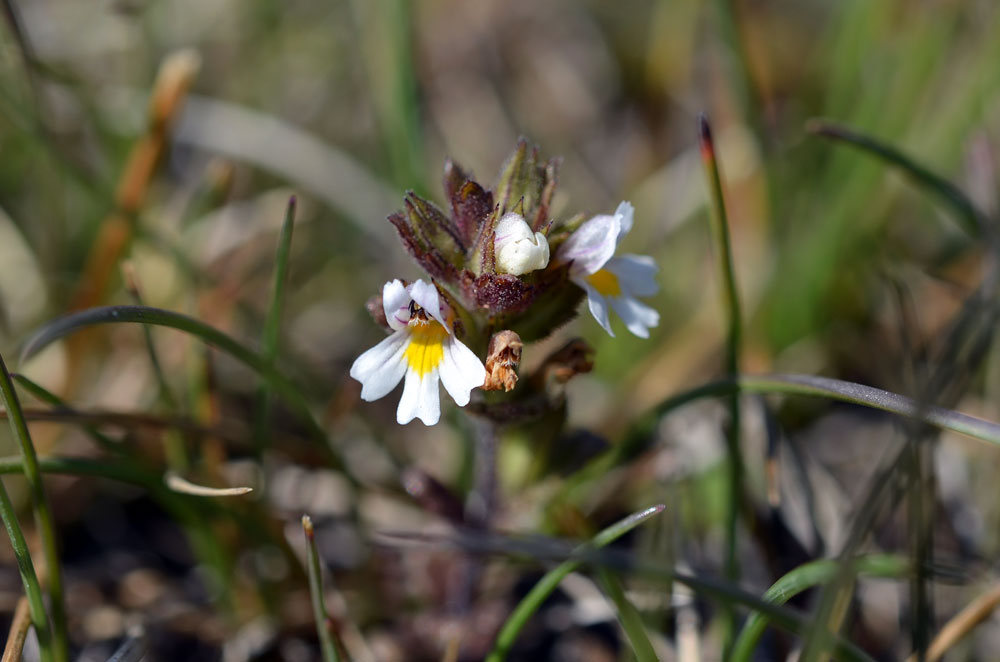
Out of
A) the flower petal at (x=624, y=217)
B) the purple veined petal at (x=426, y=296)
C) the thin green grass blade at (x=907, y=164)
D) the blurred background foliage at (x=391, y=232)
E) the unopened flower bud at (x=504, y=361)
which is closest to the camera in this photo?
the purple veined petal at (x=426, y=296)

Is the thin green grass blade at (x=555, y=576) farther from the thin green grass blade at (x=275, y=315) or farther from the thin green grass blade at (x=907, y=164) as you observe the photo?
the thin green grass blade at (x=907, y=164)

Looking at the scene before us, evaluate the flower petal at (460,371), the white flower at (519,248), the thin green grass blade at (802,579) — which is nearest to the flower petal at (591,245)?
the white flower at (519,248)

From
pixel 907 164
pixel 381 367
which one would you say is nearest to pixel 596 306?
pixel 381 367

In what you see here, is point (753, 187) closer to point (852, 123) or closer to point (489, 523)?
point (852, 123)

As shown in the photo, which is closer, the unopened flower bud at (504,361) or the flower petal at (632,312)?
the unopened flower bud at (504,361)

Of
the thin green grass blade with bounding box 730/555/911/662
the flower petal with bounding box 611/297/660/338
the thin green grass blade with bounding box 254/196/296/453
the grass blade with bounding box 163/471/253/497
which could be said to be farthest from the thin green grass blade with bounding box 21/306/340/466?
the thin green grass blade with bounding box 730/555/911/662

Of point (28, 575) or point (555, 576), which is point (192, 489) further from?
point (555, 576)
